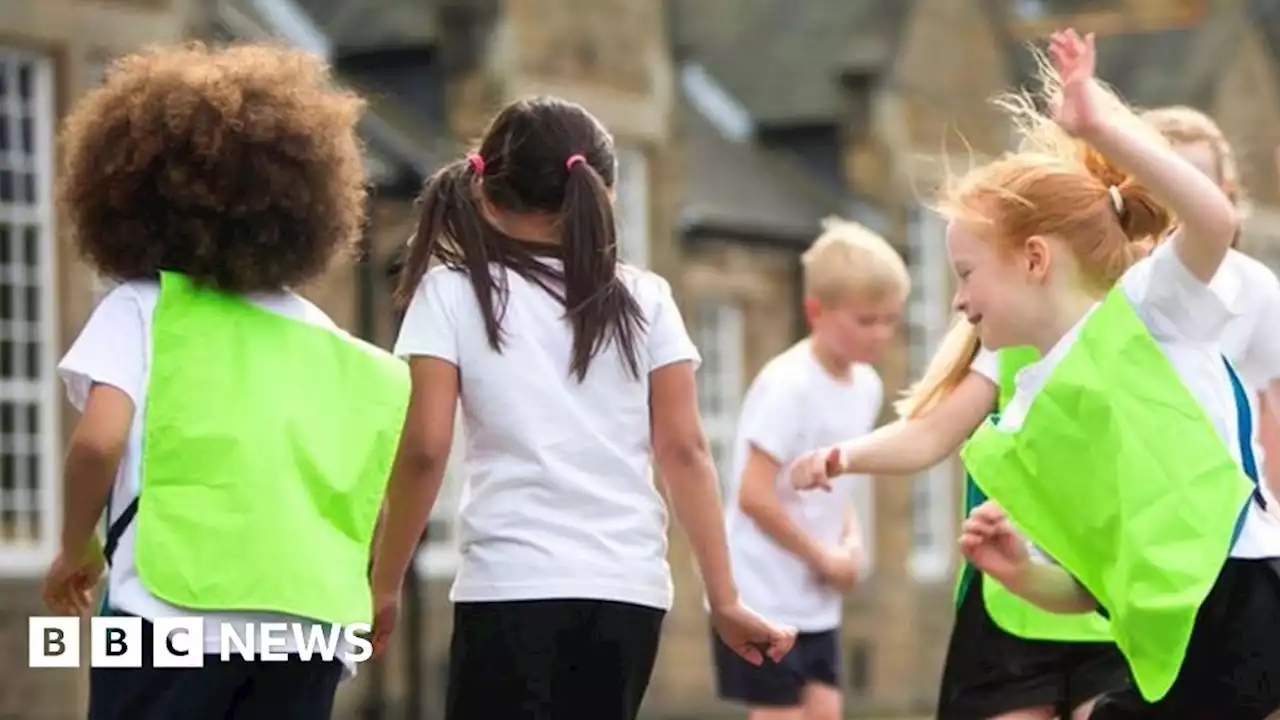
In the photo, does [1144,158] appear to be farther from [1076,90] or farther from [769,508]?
[769,508]

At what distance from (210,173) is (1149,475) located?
75.6 inches

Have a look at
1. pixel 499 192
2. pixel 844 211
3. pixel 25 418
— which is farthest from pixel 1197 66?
pixel 499 192

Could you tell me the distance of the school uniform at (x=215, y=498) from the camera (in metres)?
5.32

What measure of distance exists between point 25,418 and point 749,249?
32.4 feet

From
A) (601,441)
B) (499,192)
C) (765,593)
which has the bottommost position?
(765,593)

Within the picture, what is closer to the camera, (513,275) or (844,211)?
(513,275)

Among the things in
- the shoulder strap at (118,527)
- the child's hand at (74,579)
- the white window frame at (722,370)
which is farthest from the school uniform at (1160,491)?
the white window frame at (722,370)

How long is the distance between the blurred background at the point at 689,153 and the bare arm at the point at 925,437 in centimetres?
837

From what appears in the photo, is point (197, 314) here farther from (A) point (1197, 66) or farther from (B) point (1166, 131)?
(A) point (1197, 66)

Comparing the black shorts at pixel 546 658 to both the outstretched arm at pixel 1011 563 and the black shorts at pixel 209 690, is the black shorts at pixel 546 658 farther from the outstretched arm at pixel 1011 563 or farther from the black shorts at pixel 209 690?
the outstretched arm at pixel 1011 563

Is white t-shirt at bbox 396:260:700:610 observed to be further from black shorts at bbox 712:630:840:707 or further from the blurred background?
the blurred background

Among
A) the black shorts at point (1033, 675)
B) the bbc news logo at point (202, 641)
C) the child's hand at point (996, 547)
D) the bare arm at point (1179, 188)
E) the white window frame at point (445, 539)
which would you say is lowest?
the white window frame at point (445, 539)

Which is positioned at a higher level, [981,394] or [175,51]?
[175,51]

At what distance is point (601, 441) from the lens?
614cm
